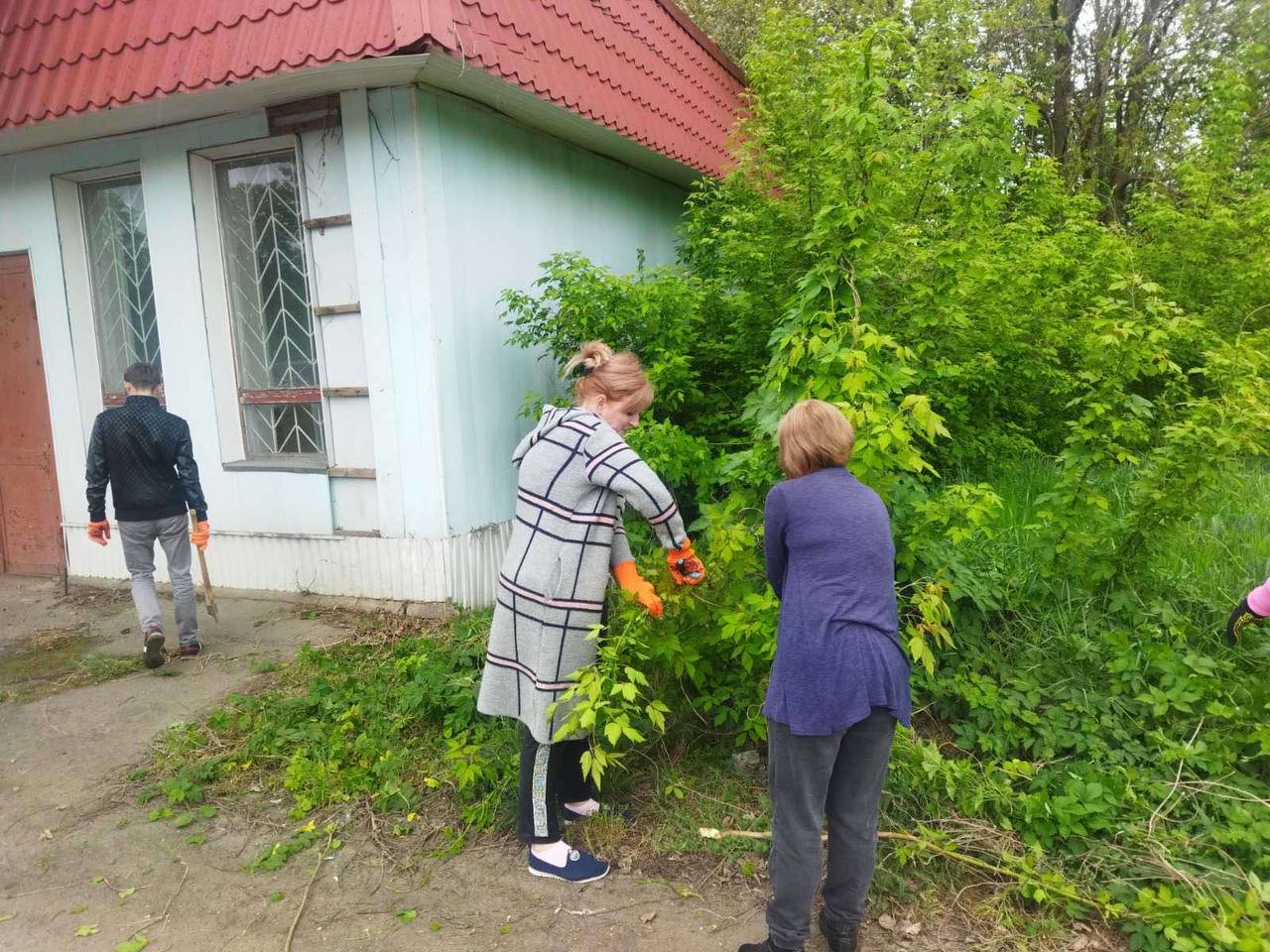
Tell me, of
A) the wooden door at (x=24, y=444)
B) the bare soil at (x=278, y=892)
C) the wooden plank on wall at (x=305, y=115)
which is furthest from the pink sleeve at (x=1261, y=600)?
the wooden door at (x=24, y=444)

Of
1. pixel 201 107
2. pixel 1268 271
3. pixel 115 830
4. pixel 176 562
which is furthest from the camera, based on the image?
pixel 1268 271

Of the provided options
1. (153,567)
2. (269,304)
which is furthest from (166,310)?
(153,567)

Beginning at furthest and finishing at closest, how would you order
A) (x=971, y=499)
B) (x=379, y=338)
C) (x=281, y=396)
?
(x=281, y=396)
(x=379, y=338)
(x=971, y=499)

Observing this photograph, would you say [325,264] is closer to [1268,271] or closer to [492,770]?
[492,770]

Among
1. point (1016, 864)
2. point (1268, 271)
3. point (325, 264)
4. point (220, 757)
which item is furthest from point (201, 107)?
point (1268, 271)

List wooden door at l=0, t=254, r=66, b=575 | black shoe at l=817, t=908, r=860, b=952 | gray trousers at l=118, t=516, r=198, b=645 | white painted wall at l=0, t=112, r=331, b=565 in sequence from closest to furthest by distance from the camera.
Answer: black shoe at l=817, t=908, r=860, b=952, gray trousers at l=118, t=516, r=198, b=645, white painted wall at l=0, t=112, r=331, b=565, wooden door at l=0, t=254, r=66, b=575

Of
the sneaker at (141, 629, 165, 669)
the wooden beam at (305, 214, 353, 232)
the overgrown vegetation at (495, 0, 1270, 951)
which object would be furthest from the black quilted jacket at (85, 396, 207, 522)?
the overgrown vegetation at (495, 0, 1270, 951)

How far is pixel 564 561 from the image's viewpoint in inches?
117

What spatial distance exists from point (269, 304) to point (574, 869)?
4.68 m

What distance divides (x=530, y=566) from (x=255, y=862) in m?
1.63

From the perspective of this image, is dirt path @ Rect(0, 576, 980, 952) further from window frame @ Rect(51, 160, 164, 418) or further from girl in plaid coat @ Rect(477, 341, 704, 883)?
window frame @ Rect(51, 160, 164, 418)

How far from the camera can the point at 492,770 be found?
3.57m

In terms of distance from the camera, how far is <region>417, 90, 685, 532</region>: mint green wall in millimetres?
5273

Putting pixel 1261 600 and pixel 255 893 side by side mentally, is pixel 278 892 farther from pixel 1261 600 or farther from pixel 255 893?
pixel 1261 600
